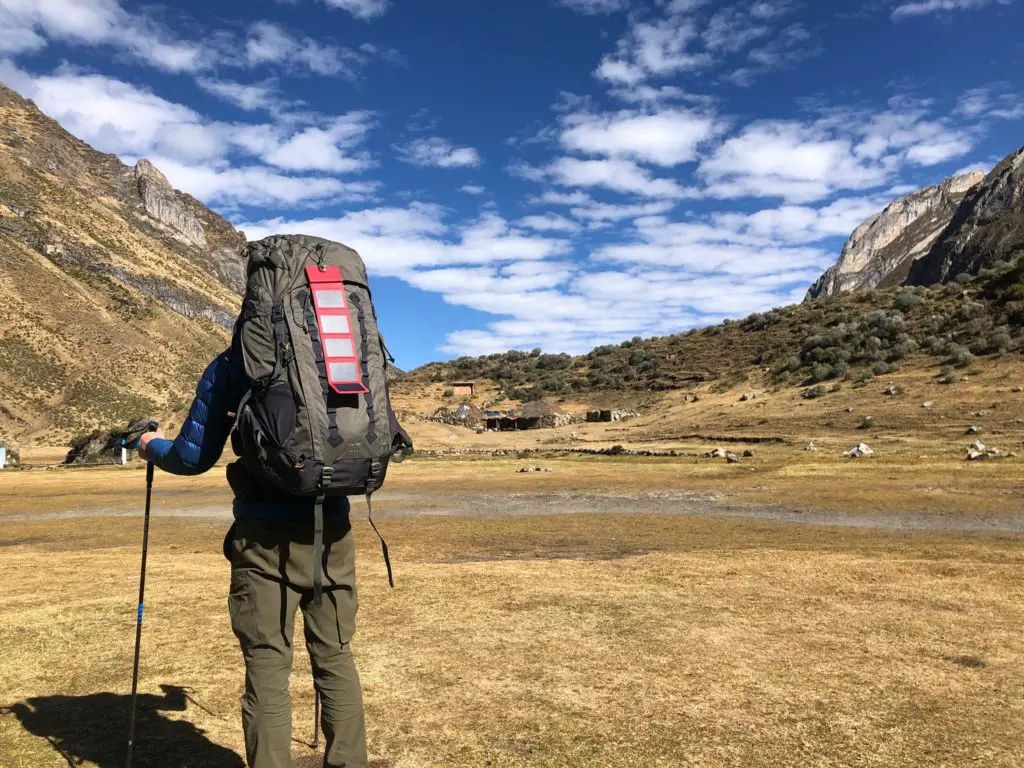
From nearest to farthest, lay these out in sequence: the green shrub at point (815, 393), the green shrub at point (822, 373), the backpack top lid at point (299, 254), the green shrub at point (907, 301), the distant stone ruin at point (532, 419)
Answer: the backpack top lid at point (299, 254), the green shrub at point (815, 393), the green shrub at point (822, 373), the distant stone ruin at point (532, 419), the green shrub at point (907, 301)

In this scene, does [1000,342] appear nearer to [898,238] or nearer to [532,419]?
[532,419]

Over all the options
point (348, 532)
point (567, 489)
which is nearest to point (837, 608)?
point (348, 532)

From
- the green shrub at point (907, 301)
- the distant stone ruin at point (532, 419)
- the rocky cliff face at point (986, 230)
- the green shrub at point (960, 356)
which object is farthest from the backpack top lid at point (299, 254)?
the rocky cliff face at point (986, 230)

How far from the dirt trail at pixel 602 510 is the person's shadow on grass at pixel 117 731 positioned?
12.6 metres

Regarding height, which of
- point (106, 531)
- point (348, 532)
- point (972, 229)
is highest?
point (972, 229)

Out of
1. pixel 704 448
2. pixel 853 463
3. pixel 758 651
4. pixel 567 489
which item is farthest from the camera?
pixel 704 448

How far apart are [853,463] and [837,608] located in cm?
1915

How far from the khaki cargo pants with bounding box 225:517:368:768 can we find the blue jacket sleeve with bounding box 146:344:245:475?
1.38ft

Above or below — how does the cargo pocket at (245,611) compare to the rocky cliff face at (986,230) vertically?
below

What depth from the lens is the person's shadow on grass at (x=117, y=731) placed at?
428 centimetres

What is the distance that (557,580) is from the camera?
9.04 meters

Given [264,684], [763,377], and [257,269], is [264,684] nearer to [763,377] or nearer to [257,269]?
[257,269]

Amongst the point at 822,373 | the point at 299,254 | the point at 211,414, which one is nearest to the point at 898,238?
the point at 822,373

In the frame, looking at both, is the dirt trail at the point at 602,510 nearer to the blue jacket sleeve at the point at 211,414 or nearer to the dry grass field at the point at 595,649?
the dry grass field at the point at 595,649
